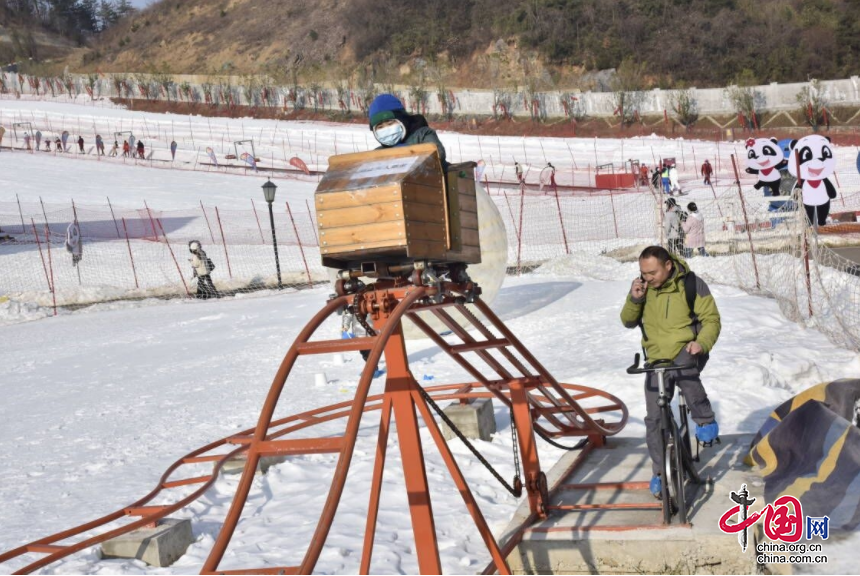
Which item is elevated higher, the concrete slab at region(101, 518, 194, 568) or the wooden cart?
the wooden cart

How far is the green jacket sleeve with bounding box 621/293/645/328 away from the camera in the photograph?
20.0ft

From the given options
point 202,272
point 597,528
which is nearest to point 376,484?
point 597,528

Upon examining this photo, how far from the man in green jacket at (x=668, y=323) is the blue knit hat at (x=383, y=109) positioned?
5.73ft

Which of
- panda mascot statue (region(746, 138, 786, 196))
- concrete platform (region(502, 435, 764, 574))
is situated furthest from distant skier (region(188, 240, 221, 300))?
concrete platform (region(502, 435, 764, 574))

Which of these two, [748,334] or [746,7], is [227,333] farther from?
[746,7]

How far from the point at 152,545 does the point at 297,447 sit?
2.34 m

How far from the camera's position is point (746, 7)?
77.4 meters

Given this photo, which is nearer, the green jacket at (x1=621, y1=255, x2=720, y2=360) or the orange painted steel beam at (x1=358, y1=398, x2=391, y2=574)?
the orange painted steel beam at (x1=358, y1=398, x2=391, y2=574)

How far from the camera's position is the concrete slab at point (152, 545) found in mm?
5895

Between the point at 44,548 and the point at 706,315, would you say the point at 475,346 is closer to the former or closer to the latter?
the point at 706,315

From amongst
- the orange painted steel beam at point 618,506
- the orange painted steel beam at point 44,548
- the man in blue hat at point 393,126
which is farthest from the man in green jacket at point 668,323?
the orange painted steel beam at point 44,548

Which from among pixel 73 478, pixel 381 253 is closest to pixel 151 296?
pixel 73 478

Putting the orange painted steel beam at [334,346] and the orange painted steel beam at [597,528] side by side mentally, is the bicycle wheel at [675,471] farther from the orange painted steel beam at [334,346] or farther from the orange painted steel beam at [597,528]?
the orange painted steel beam at [334,346]

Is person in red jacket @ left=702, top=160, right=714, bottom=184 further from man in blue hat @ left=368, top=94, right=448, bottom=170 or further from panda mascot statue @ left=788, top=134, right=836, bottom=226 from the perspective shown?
man in blue hat @ left=368, top=94, right=448, bottom=170
